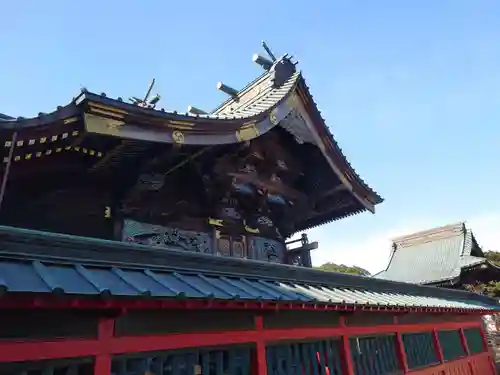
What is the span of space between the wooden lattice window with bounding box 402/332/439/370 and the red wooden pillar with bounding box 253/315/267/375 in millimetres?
5670

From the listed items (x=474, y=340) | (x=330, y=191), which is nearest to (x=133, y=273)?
(x=330, y=191)

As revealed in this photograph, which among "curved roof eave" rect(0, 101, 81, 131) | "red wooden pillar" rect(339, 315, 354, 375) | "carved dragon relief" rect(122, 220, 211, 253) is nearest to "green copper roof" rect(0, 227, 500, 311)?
"red wooden pillar" rect(339, 315, 354, 375)

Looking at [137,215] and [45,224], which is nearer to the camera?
[45,224]

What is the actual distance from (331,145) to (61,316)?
726cm

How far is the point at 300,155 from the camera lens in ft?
33.2

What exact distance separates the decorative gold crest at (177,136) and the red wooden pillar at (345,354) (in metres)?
4.68

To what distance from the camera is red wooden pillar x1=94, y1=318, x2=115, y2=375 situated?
13.5 ft

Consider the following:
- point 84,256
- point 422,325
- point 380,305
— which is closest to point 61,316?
point 84,256

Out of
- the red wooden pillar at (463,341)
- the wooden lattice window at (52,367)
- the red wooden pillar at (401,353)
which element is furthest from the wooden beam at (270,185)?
the red wooden pillar at (463,341)

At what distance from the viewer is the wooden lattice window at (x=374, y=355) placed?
26.5 ft

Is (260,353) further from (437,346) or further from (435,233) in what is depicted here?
(435,233)

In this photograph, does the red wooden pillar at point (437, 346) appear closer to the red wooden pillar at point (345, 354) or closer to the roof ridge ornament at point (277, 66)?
the red wooden pillar at point (345, 354)

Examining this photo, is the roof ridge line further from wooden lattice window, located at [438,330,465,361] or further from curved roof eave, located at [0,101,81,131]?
curved roof eave, located at [0,101,81,131]

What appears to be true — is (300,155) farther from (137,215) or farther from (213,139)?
(137,215)
